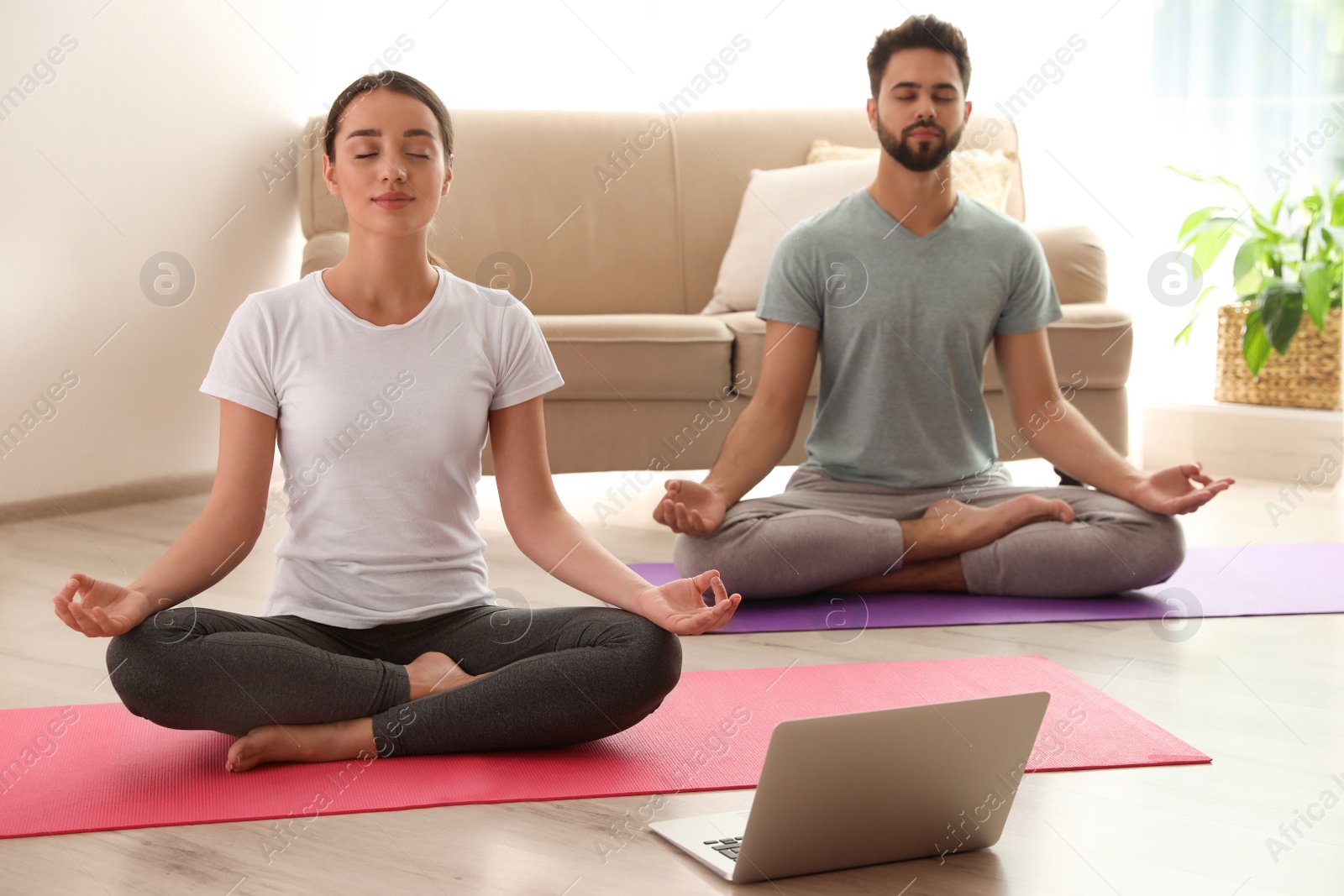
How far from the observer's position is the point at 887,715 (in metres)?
1.01

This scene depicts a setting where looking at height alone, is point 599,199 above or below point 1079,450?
above

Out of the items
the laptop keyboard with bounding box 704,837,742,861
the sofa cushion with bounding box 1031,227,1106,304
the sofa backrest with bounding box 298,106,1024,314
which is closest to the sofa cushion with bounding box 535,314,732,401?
the sofa backrest with bounding box 298,106,1024,314

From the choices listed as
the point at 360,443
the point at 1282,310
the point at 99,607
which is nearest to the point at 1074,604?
the point at 360,443

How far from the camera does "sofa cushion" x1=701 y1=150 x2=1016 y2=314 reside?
9.80 feet

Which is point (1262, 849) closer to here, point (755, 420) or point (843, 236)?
point (755, 420)

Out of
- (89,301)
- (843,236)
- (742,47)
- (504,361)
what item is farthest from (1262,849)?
(742,47)

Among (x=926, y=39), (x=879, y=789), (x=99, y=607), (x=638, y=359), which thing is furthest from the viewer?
(x=638, y=359)

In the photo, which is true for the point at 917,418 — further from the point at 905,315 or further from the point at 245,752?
the point at 245,752

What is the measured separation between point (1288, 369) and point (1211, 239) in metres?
0.42

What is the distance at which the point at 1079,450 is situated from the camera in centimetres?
210

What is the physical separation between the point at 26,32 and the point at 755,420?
1.77 metres

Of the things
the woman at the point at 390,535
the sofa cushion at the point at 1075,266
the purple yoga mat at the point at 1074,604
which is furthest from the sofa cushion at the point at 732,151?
the woman at the point at 390,535

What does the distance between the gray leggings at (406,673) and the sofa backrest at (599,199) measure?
1.79 m

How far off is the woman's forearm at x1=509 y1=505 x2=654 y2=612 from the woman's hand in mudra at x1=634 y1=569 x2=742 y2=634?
0.9 inches
